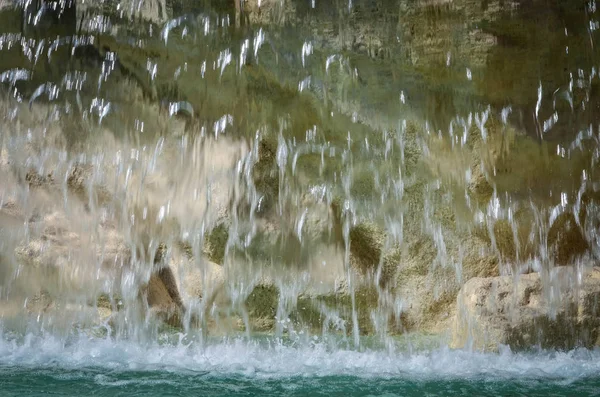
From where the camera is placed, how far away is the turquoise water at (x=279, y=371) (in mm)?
3342

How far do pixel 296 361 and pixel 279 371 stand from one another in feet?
1.08

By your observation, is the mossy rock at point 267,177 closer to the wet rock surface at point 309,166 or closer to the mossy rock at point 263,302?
the wet rock surface at point 309,166

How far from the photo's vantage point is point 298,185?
5371 millimetres

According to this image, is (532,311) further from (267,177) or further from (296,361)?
(267,177)

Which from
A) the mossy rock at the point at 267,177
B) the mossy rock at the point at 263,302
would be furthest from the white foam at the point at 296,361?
the mossy rock at the point at 267,177

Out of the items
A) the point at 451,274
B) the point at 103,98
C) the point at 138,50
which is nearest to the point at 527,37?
the point at 451,274

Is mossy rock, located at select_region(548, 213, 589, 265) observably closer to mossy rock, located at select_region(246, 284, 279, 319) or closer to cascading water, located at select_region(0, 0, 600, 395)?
cascading water, located at select_region(0, 0, 600, 395)

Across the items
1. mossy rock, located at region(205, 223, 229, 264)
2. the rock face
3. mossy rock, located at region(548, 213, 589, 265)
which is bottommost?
the rock face

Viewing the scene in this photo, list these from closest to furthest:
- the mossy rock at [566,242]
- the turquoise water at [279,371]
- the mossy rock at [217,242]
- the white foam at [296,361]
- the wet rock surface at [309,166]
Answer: the turquoise water at [279,371] < the white foam at [296,361] < the wet rock surface at [309,166] < the mossy rock at [566,242] < the mossy rock at [217,242]

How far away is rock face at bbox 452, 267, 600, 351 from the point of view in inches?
173

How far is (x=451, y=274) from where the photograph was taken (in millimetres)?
5242

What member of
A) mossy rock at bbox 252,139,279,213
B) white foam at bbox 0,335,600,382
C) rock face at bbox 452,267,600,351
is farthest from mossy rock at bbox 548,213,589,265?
mossy rock at bbox 252,139,279,213

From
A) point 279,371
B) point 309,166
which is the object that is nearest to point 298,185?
point 309,166

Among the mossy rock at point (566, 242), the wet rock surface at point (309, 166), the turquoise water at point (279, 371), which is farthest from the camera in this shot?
the mossy rock at point (566, 242)
